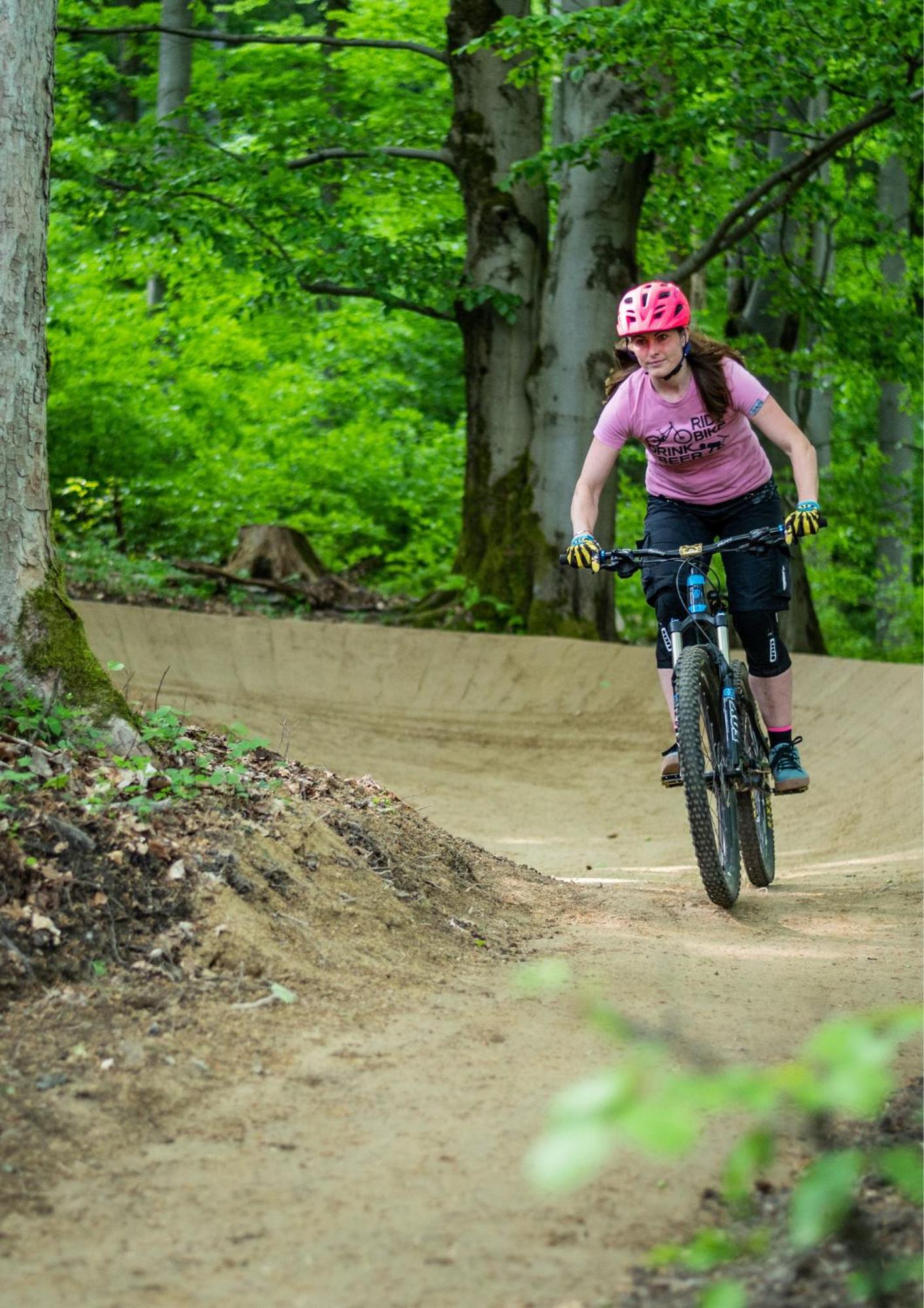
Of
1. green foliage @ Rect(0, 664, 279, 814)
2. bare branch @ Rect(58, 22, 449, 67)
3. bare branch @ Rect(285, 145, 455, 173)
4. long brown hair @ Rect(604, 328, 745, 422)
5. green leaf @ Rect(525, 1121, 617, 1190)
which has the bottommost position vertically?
green foliage @ Rect(0, 664, 279, 814)

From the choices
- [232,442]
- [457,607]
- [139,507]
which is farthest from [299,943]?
[232,442]

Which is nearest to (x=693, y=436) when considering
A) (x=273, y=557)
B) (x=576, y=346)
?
(x=576, y=346)

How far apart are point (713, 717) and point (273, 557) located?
10934mm

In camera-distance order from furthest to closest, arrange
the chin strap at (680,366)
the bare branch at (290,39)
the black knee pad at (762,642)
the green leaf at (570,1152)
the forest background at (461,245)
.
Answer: the bare branch at (290,39) → the forest background at (461,245) → the black knee pad at (762,642) → the chin strap at (680,366) → the green leaf at (570,1152)

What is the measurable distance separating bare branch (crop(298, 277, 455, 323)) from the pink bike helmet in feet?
28.9

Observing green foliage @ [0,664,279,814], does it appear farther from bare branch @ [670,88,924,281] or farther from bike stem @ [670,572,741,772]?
bare branch @ [670,88,924,281]

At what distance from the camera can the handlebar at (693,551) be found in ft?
18.6

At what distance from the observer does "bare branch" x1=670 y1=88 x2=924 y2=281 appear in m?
12.0

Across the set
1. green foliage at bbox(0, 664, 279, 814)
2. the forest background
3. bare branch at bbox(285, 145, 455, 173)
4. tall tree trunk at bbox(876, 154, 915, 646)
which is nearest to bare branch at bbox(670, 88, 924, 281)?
the forest background

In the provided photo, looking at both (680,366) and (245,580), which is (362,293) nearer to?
(245,580)

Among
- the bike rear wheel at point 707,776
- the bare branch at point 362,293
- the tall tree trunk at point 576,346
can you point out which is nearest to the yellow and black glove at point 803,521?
the bike rear wheel at point 707,776

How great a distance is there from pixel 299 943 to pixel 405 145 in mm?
13763

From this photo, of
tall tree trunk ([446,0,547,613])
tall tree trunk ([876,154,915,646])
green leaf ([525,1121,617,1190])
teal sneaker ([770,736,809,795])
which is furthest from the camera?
tall tree trunk ([876,154,915,646])

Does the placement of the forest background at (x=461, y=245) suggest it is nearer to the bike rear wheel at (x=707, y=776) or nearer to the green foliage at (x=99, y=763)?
the bike rear wheel at (x=707, y=776)
